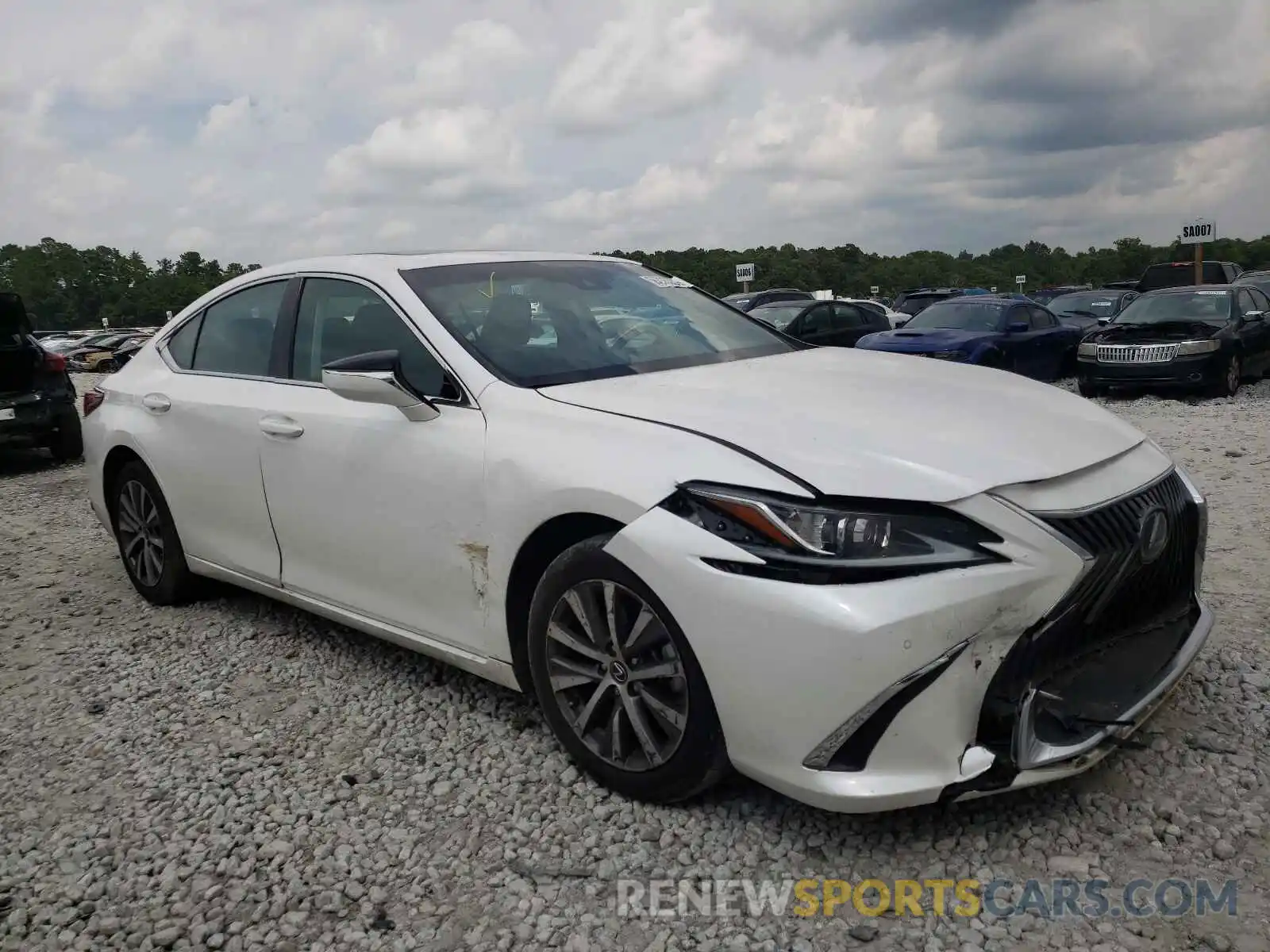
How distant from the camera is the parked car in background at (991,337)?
1252cm

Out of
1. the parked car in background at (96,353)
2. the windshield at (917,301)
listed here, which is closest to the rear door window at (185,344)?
the windshield at (917,301)

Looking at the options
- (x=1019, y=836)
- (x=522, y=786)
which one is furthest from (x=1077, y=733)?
(x=522, y=786)

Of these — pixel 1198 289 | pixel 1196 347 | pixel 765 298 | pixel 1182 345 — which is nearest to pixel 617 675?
pixel 1182 345

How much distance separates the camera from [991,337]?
41.8 feet

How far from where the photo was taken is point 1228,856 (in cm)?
244

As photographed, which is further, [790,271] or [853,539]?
[790,271]

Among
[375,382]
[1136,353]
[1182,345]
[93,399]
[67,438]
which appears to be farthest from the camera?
[1136,353]

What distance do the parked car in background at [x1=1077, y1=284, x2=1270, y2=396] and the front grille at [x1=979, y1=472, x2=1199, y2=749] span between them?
34.0 ft

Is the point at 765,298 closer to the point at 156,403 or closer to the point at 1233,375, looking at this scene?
the point at 1233,375

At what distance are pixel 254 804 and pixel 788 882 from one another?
157 cm

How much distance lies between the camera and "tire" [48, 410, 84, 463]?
10148 mm

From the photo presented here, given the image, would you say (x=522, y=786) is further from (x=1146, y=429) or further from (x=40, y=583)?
(x=1146, y=429)

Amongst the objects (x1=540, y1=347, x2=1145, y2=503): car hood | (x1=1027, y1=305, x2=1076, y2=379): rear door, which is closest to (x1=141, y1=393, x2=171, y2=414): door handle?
(x1=540, y1=347, x2=1145, y2=503): car hood

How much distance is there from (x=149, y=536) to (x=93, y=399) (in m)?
0.87
